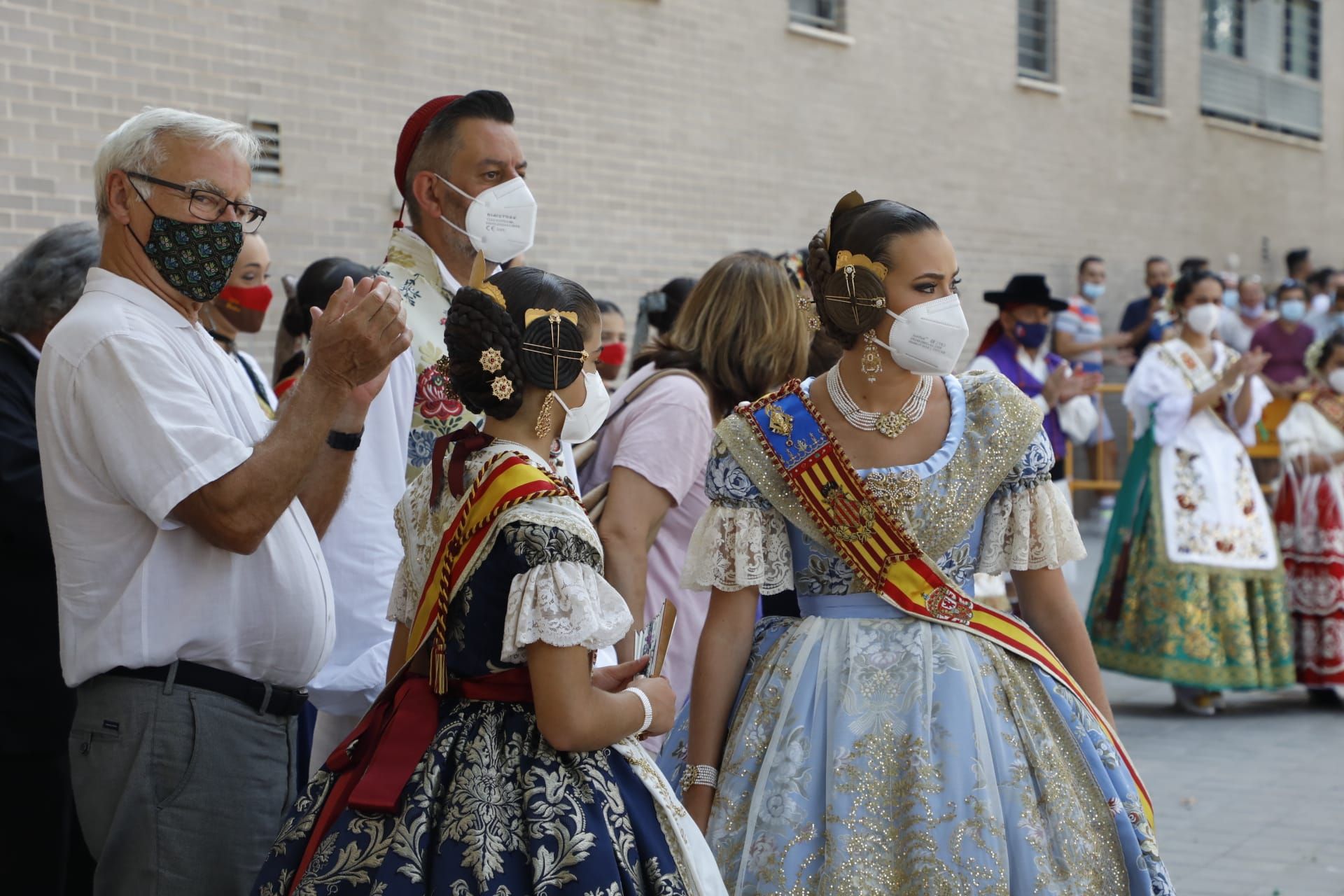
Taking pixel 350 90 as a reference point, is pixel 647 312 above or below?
below

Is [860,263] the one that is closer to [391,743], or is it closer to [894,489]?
[894,489]

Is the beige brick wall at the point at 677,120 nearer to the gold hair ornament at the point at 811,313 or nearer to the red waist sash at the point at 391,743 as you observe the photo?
the gold hair ornament at the point at 811,313

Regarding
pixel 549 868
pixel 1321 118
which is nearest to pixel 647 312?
pixel 549 868

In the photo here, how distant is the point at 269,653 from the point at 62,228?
5.68 feet

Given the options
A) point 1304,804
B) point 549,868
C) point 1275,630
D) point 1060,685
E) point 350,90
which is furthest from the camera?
point 350,90

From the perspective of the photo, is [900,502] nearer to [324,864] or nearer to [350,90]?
[324,864]

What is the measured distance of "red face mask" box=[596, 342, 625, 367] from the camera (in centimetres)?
796

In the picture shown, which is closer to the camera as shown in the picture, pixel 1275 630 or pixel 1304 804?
pixel 1304 804

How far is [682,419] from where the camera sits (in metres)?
3.86

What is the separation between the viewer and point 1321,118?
20906 millimetres

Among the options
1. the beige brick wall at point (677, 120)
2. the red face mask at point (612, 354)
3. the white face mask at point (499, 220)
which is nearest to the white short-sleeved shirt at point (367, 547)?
the white face mask at point (499, 220)

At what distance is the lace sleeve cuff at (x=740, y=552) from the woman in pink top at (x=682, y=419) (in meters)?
0.55

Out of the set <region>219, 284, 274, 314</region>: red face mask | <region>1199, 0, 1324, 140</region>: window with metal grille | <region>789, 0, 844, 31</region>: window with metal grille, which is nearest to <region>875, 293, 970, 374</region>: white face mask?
<region>219, 284, 274, 314</region>: red face mask

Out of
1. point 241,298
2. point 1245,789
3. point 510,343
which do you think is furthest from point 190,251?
point 1245,789
